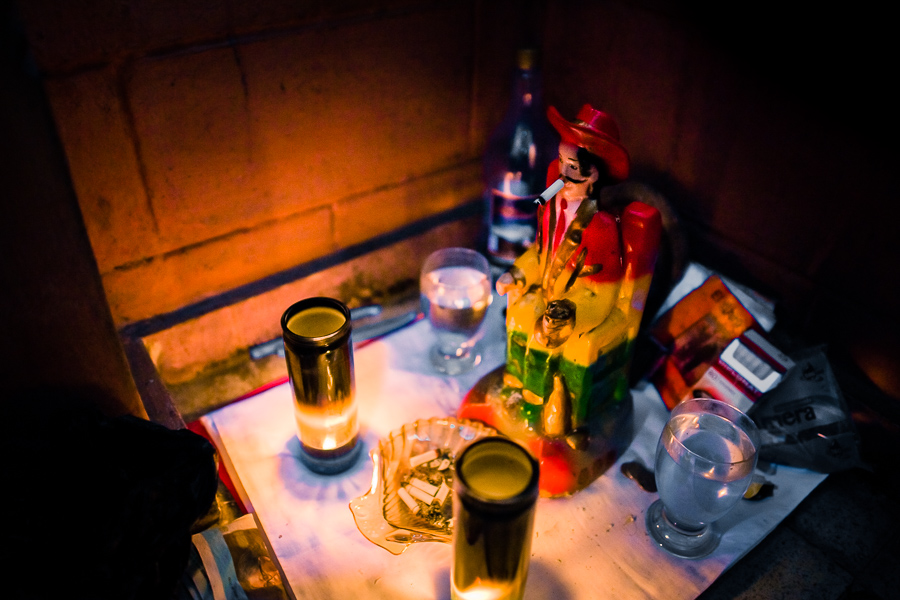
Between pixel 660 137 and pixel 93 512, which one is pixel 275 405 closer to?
pixel 93 512

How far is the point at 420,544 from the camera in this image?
0.91 meters

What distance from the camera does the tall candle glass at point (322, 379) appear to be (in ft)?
2.87

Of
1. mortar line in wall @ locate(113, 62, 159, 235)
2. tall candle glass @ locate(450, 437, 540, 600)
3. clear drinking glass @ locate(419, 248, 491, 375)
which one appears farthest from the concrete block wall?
tall candle glass @ locate(450, 437, 540, 600)

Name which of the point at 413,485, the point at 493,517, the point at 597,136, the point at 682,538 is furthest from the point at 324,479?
the point at 597,136

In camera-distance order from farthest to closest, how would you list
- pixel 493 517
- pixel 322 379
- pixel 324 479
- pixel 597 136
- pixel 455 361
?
pixel 455 361 → pixel 324 479 → pixel 322 379 → pixel 597 136 → pixel 493 517

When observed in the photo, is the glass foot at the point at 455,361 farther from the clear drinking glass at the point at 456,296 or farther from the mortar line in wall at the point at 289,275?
the mortar line in wall at the point at 289,275

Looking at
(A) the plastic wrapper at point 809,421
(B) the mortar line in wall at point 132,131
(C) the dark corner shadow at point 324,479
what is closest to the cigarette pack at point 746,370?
(A) the plastic wrapper at point 809,421

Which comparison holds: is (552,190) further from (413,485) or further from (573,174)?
(413,485)

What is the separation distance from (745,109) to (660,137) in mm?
175

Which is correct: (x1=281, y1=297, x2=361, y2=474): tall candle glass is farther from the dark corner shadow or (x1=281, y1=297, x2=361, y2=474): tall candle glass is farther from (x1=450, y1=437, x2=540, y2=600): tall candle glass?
(x1=450, y1=437, x2=540, y2=600): tall candle glass

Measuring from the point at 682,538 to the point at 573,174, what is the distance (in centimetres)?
52

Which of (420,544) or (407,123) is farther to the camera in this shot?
(407,123)

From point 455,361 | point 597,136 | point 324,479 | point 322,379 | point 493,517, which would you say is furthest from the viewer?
point 455,361

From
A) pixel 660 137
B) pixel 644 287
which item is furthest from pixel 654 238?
pixel 660 137
